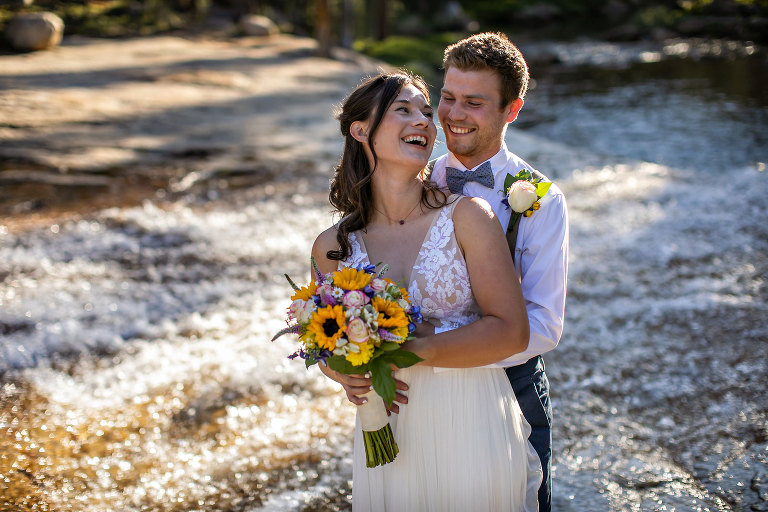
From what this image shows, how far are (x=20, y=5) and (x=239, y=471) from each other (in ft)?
65.2

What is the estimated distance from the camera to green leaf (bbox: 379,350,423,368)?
2742 mm

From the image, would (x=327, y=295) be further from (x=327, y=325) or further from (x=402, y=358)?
(x=402, y=358)

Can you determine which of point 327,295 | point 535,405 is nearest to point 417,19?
point 535,405

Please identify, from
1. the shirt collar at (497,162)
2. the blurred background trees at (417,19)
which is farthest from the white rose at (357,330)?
the blurred background trees at (417,19)

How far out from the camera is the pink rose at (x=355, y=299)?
8.75 feet

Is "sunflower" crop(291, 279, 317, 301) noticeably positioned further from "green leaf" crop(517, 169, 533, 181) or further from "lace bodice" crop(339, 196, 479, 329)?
"green leaf" crop(517, 169, 533, 181)

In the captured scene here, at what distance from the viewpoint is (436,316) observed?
120 inches

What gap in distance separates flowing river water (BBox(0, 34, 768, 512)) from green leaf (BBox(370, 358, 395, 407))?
209cm

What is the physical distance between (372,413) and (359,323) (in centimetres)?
48

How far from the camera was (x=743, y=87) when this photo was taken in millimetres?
18344

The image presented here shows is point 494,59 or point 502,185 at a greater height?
point 494,59

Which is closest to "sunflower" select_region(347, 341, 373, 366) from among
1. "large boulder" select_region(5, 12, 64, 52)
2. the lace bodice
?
the lace bodice

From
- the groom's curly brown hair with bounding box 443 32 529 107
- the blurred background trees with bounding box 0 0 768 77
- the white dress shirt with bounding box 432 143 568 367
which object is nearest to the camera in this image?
the white dress shirt with bounding box 432 143 568 367

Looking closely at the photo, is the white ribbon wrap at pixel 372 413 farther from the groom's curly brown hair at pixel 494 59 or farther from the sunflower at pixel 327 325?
the groom's curly brown hair at pixel 494 59
